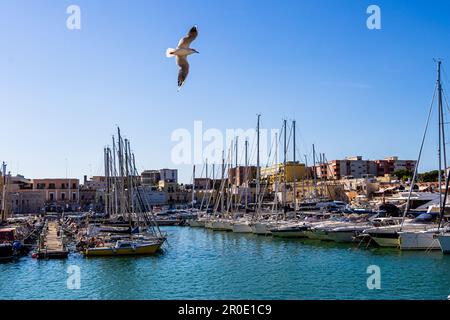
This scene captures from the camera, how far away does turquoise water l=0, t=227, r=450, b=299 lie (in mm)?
19422

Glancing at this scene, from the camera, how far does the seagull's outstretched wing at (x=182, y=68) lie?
8.20 m

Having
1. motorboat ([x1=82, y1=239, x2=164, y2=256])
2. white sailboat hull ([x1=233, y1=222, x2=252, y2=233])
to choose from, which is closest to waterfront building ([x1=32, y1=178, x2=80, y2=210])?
white sailboat hull ([x1=233, y1=222, x2=252, y2=233])

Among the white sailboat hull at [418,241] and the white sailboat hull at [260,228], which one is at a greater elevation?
the white sailboat hull at [418,241]

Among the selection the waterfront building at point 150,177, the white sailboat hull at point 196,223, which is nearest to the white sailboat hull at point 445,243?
the white sailboat hull at point 196,223

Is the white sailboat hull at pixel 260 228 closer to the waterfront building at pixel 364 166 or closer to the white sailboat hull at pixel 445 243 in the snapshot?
the white sailboat hull at pixel 445 243

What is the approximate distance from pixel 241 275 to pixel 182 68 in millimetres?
16238

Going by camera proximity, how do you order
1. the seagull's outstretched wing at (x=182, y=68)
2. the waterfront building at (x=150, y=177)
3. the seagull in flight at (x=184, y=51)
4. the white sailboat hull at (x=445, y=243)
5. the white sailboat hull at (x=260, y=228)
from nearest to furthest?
the seagull's outstretched wing at (x=182, y=68), the seagull in flight at (x=184, y=51), the white sailboat hull at (x=445, y=243), the white sailboat hull at (x=260, y=228), the waterfront building at (x=150, y=177)

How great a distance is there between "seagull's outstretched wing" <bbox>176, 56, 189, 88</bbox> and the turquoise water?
11848mm

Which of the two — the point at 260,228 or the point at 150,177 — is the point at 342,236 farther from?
the point at 150,177

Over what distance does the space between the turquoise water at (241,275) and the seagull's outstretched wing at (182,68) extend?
1185cm

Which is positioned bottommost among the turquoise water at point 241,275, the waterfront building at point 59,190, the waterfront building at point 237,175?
the turquoise water at point 241,275
